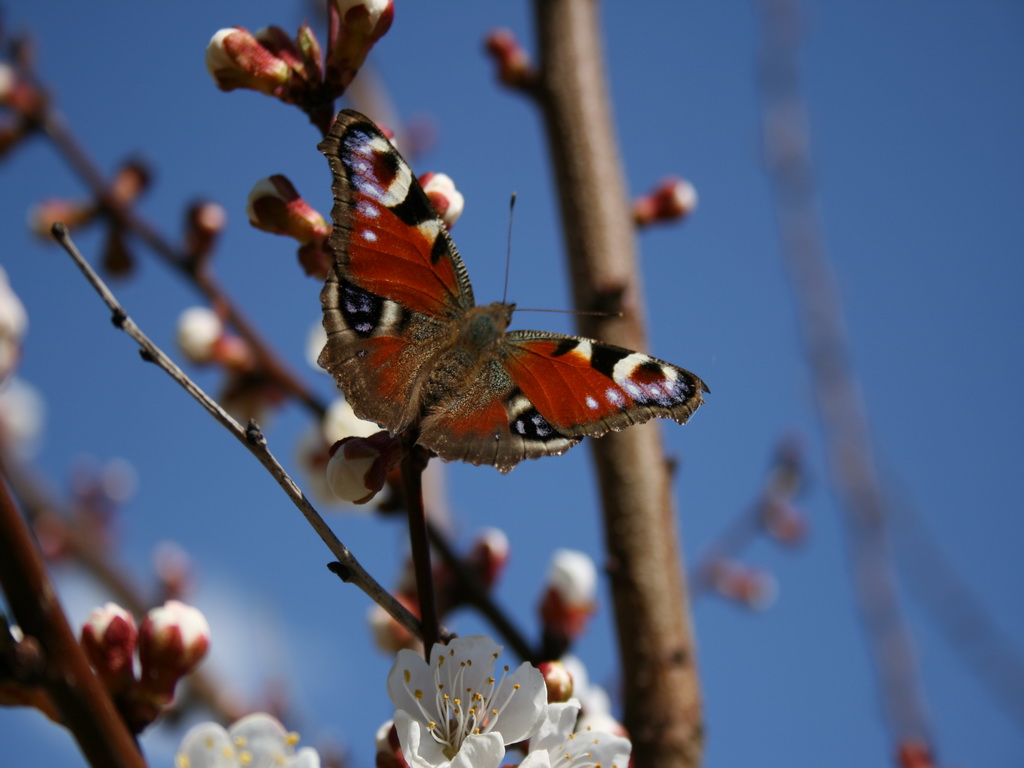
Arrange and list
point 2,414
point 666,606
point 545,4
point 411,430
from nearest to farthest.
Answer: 1. point 411,430
2. point 666,606
3. point 545,4
4. point 2,414

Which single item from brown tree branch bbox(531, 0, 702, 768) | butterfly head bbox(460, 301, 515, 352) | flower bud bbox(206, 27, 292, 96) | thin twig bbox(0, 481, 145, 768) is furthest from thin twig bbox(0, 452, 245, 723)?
thin twig bbox(0, 481, 145, 768)

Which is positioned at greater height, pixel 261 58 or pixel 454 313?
pixel 261 58

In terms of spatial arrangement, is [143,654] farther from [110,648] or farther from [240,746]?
[240,746]

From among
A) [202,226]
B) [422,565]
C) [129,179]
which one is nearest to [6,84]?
[129,179]

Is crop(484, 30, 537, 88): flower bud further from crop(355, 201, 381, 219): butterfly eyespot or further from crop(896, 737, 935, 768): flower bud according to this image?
crop(896, 737, 935, 768): flower bud

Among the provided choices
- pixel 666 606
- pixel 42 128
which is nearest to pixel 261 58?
pixel 666 606

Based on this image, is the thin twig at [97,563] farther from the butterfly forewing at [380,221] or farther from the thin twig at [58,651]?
the thin twig at [58,651]

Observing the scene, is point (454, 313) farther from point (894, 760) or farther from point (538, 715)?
point (894, 760)
